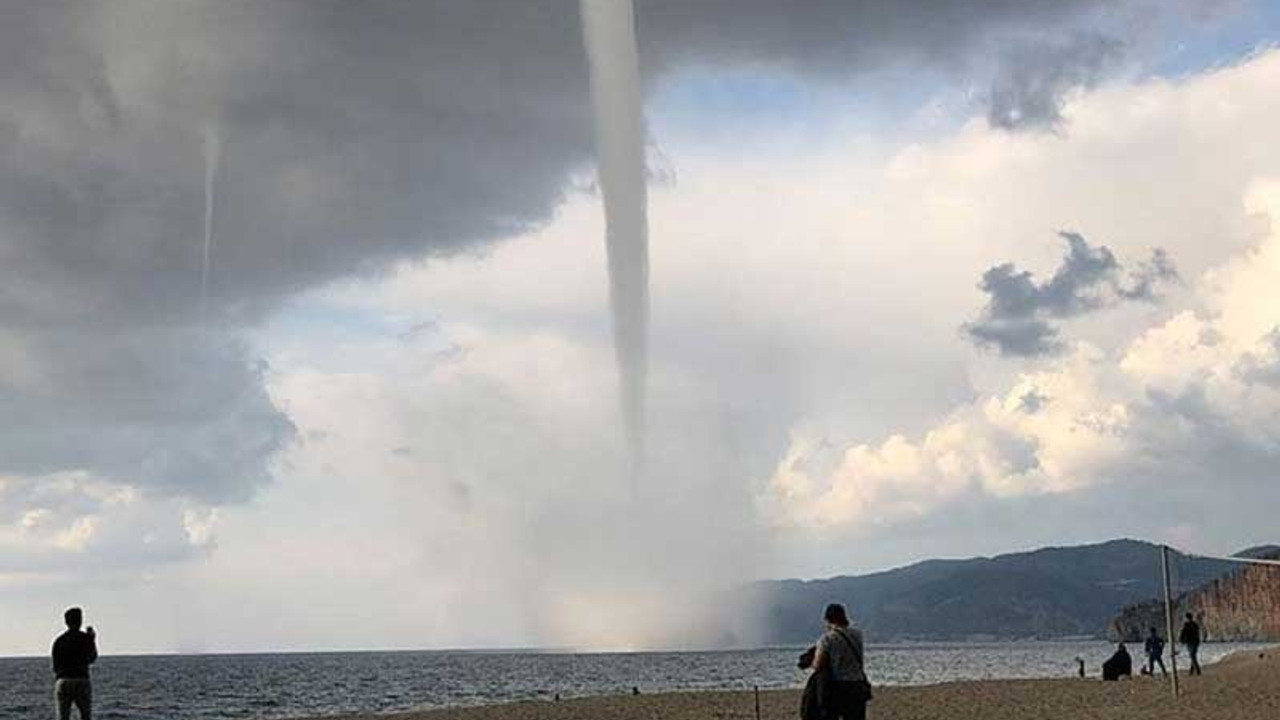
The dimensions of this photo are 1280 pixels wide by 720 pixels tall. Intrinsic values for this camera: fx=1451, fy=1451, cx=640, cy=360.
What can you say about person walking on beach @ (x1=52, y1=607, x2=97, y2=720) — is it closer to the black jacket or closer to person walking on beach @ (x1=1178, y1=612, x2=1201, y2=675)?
the black jacket

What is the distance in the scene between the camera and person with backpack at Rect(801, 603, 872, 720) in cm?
1823

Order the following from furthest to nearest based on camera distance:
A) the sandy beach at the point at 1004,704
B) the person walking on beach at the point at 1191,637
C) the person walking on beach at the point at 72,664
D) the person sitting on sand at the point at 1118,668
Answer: the person sitting on sand at the point at 1118,668
the person walking on beach at the point at 1191,637
the sandy beach at the point at 1004,704
the person walking on beach at the point at 72,664

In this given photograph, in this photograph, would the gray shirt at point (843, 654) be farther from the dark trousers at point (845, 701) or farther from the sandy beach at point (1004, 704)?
the sandy beach at point (1004, 704)

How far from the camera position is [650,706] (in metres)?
50.8

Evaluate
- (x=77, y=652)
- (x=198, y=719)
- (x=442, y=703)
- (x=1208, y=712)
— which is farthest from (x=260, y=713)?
(x=77, y=652)

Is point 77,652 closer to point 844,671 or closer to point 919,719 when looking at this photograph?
point 844,671

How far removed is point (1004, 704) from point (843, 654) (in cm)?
2524

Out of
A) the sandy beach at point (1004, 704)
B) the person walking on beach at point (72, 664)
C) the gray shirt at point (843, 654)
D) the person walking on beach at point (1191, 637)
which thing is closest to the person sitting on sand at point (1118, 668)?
the sandy beach at point (1004, 704)

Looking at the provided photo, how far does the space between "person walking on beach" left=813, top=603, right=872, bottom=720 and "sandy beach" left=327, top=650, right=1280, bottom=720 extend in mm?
17502

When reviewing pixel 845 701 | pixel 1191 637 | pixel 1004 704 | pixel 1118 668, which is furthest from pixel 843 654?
pixel 1118 668

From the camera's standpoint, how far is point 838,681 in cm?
1823

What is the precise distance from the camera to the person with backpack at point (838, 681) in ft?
59.8

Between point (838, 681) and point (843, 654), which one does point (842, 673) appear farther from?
point (843, 654)

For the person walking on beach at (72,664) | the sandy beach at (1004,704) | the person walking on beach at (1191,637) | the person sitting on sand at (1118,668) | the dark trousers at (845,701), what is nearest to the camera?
the dark trousers at (845,701)
